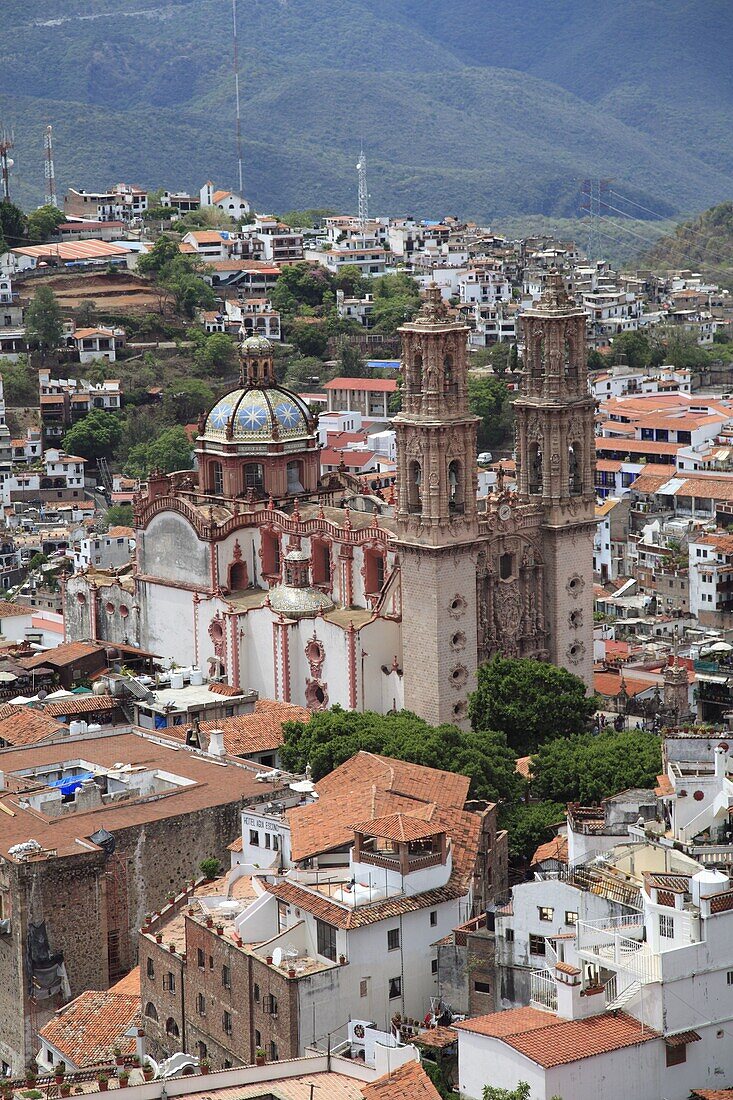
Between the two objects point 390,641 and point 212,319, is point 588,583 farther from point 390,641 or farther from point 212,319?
point 212,319

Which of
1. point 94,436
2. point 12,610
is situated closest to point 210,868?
point 12,610

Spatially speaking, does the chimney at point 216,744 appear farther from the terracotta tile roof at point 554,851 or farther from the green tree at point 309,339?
the green tree at point 309,339

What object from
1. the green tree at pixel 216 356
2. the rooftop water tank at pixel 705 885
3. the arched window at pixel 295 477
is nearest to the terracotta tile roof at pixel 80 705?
the arched window at pixel 295 477

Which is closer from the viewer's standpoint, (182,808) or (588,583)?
(182,808)

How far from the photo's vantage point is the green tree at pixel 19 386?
114 m

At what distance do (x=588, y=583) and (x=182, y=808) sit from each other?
58.6 feet

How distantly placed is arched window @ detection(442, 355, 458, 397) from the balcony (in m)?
23.7

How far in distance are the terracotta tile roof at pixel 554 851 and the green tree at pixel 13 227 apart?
314 ft

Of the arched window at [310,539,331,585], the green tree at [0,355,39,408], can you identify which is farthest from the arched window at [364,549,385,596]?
the green tree at [0,355,39,408]

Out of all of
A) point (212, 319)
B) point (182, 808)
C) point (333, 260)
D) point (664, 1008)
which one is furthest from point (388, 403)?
point (664, 1008)

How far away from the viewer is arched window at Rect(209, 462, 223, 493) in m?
67.4

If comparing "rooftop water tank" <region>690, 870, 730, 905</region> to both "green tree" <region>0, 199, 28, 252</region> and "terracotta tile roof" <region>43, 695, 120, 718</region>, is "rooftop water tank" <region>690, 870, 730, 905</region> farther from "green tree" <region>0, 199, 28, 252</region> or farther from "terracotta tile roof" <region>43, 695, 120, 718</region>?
"green tree" <region>0, 199, 28, 252</region>

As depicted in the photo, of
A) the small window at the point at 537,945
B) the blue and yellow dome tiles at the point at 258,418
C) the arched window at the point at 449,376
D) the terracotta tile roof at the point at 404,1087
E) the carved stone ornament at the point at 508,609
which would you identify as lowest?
the terracotta tile roof at the point at 404,1087

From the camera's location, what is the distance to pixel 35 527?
99438 millimetres
